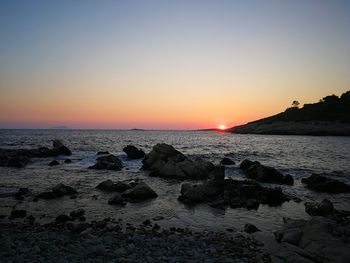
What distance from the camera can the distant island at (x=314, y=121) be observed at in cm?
14162

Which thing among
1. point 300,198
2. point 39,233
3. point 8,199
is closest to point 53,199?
point 8,199

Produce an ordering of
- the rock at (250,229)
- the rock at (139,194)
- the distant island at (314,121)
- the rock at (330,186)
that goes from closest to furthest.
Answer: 1. the rock at (250,229)
2. the rock at (139,194)
3. the rock at (330,186)
4. the distant island at (314,121)

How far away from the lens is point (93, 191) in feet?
90.2

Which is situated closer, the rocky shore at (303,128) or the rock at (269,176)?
the rock at (269,176)

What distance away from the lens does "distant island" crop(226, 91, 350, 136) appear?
141625mm

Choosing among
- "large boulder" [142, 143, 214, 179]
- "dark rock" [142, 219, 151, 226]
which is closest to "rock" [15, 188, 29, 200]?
"dark rock" [142, 219, 151, 226]

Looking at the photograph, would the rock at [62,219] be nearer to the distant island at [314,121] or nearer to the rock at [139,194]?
the rock at [139,194]

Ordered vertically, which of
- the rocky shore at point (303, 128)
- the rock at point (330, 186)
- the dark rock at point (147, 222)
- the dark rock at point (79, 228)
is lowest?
the dark rock at point (147, 222)

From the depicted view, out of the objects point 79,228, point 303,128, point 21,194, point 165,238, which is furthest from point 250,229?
→ point 303,128

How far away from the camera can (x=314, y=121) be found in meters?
153

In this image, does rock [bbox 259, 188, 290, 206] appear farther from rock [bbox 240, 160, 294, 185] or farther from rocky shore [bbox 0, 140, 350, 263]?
rock [bbox 240, 160, 294, 185]

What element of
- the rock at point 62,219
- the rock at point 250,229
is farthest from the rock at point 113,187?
the rock at point 250,229

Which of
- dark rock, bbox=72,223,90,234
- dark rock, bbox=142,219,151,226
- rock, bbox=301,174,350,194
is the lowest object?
dark rock, bbox=142,219,151,226

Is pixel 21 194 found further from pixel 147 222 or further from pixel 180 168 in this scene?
pixel 180 168
